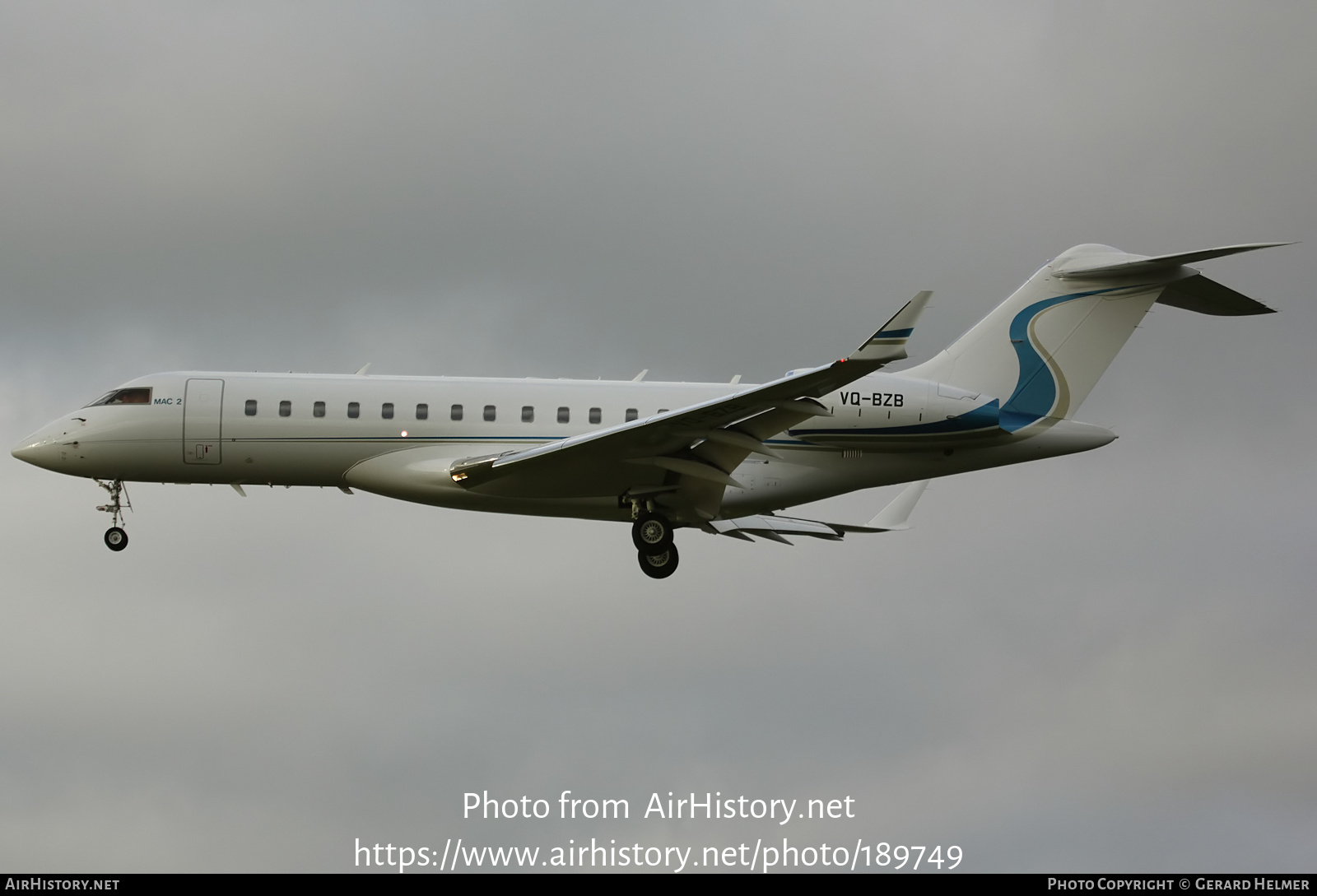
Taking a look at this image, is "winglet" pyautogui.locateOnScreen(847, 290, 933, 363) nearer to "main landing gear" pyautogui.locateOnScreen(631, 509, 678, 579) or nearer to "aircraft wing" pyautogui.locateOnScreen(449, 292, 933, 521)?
"aircraft wing" pyautogui.locateOnScreen(449, 292, 933, 521)

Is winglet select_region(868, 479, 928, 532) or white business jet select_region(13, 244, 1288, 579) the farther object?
winglet select_region(868, 479, 928, 532)

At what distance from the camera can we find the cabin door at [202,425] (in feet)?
88.7

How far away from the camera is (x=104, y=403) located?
1088 inches

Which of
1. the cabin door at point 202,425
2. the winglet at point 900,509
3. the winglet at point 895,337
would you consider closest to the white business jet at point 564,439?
the cabin door at point 202,425

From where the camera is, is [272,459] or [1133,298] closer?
[272,459]

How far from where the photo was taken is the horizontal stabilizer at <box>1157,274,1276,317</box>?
1128 inches

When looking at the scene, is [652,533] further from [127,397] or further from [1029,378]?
[127,397]

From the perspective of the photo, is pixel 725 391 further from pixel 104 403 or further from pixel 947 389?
pixel 104 403

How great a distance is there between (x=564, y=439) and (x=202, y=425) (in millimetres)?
6384

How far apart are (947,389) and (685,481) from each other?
16.9ft

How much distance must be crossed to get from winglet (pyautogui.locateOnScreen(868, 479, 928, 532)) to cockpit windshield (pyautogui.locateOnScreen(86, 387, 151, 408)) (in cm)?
1388

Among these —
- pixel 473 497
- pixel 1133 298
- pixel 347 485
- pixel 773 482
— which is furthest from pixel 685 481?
pixel 1133 298

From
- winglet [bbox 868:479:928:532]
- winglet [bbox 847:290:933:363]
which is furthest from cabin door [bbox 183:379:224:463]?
winglet [bbox 868:479:928:532]

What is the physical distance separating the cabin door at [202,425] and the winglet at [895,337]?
11790 millimetres
